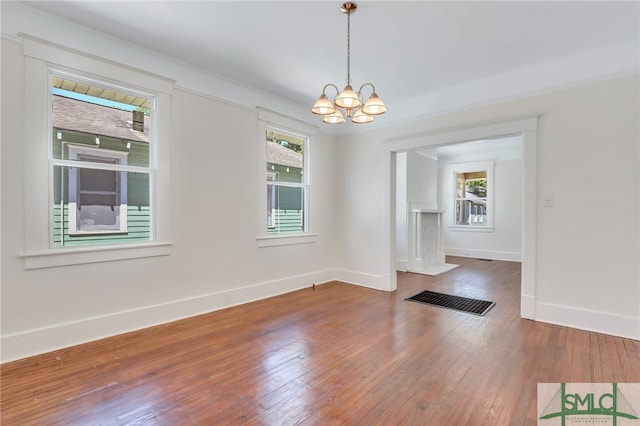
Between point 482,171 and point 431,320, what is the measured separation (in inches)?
244

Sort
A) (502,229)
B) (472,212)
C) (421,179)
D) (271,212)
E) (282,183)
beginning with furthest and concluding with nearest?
(472,212)
(502,229)
(421,179)
(282,183)
(271,212)

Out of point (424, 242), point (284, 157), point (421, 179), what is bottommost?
point (424, 242)

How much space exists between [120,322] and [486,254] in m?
8.13

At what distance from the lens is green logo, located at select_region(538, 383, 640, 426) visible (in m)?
1.81

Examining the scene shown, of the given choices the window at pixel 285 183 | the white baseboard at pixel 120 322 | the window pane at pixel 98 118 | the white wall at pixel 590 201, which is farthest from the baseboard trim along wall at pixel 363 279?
the window pane at pixel 98 118

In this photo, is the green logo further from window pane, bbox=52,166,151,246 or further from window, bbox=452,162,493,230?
window, bbox=452,162,493,230

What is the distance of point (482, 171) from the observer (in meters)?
8.16

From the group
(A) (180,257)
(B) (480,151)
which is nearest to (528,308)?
(A) (180,257)

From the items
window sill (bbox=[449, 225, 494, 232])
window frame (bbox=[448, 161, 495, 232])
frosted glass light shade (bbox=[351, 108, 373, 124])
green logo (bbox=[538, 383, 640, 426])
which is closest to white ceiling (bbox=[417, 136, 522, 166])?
window frame (bbox=[448, 161, 495, 232])

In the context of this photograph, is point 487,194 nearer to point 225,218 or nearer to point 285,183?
point 285,183

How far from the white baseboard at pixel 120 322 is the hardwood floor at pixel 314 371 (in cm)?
10

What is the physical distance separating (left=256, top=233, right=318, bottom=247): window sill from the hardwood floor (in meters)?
1.01

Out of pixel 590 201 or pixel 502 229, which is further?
pixel 502 229

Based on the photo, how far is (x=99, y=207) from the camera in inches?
116
